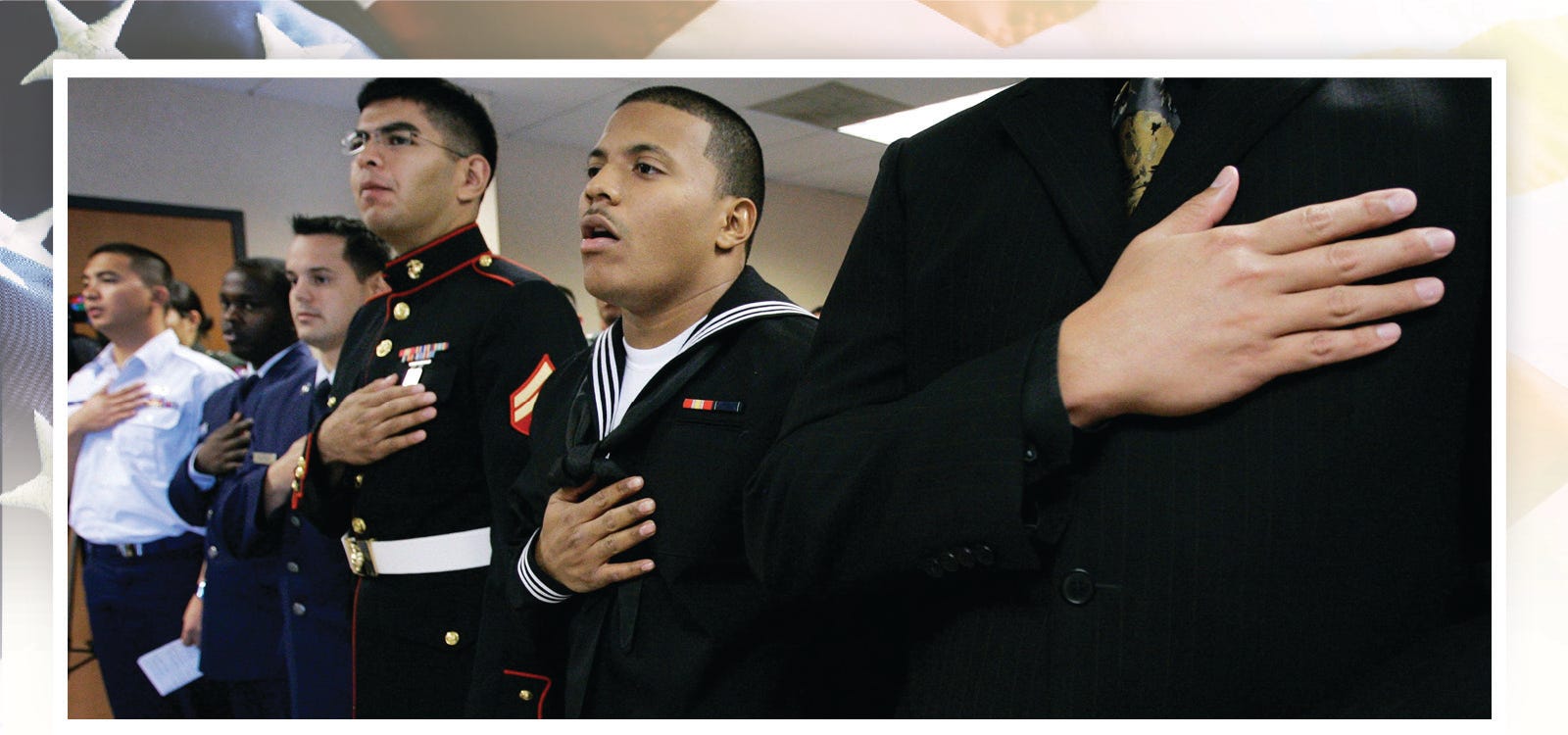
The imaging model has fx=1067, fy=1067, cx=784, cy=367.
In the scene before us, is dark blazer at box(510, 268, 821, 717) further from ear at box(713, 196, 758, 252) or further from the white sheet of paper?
the white sheet of paper

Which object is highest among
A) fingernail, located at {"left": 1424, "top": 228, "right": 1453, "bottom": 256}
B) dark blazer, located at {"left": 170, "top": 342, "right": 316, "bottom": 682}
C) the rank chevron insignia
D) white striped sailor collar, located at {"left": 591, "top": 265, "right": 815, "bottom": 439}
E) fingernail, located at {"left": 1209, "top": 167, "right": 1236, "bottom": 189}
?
fingernail, located at {"left": 1209, "top": 167, "right": 1236, "bottom": 189}

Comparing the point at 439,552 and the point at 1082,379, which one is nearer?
the point at 1082,379

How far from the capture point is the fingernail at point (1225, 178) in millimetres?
877

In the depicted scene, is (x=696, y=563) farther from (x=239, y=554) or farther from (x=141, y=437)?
(x=141, y=437)

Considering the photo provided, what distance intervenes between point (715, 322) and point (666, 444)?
17 cm

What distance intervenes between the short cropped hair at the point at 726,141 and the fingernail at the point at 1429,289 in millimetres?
832

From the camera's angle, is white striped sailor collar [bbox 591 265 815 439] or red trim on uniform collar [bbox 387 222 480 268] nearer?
white striped sailor collar [bbox 591 265 815 439]

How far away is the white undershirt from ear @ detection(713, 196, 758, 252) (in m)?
0.12

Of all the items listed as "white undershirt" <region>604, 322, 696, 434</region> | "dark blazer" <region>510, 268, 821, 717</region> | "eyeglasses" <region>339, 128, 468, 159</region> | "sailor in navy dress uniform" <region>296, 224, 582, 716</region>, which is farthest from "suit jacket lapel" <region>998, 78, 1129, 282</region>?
"eyeglasses" <region>339, 128, 468, 159</region>

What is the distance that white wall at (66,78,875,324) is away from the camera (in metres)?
1.44

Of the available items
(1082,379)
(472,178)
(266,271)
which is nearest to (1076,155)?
(1082,379)

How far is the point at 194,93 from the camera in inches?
61.0

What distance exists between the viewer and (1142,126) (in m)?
1.00

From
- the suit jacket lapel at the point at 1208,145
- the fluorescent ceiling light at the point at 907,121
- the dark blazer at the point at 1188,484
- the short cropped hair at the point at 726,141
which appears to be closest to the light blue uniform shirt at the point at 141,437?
the short cropped hair at the point at 726,141
